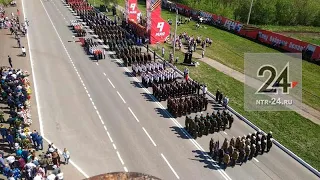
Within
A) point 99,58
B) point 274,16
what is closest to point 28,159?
point 99,58

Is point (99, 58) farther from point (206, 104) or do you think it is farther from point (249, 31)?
point (249, 31)

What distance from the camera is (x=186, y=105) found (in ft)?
73.1

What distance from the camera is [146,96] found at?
25203 mm

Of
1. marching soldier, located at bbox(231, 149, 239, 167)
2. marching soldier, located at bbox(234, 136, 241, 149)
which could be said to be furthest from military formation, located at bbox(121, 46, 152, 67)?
marching soldier, located at bbox(231, 149, 239, 167)

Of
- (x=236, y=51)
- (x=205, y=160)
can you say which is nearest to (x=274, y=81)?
(x=236, y=51)

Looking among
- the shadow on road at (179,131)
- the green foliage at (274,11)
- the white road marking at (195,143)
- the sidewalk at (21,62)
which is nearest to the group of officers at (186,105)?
the white road marking at (195,143)

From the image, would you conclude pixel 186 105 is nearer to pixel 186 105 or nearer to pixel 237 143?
pixel 186 105

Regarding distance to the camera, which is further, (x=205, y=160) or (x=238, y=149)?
(x=205, y=160)

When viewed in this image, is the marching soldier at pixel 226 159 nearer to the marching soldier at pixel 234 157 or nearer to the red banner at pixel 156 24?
the marching soldier at pixel 234 157

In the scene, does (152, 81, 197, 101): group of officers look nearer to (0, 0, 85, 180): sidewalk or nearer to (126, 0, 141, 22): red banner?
(0, 0, 85, 180): sidewalk

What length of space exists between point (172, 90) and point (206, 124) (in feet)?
17.8

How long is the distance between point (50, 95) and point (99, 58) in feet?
30.3

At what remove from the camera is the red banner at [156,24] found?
3325 centimetres

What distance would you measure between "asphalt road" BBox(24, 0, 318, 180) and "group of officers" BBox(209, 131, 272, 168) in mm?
485
